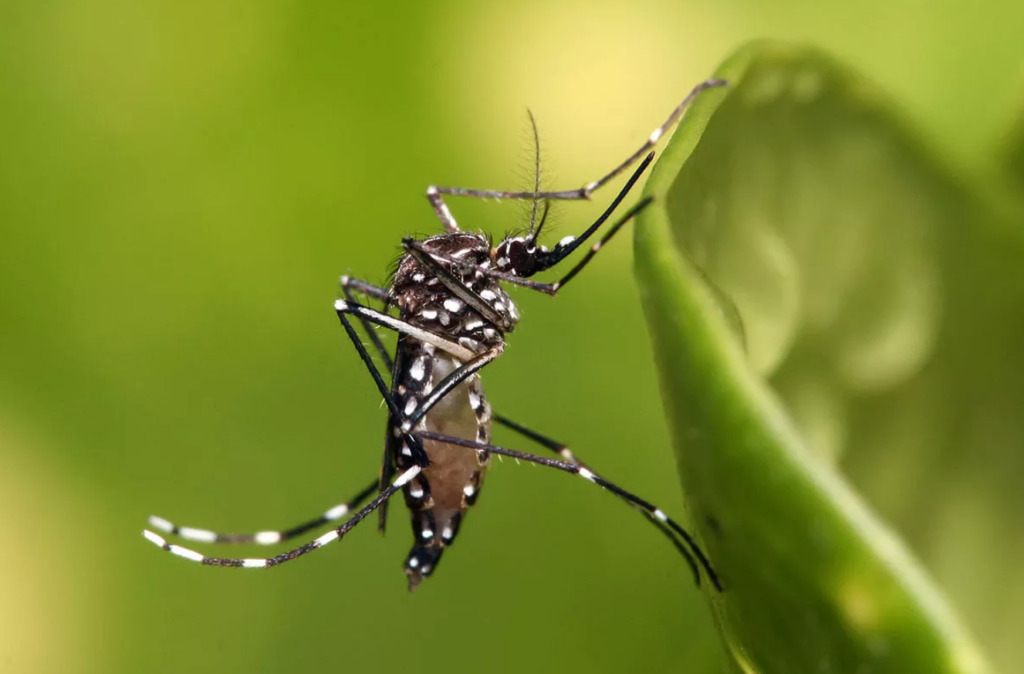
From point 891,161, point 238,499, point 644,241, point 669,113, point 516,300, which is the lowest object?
point 644,241

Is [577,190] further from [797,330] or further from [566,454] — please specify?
[797,330]

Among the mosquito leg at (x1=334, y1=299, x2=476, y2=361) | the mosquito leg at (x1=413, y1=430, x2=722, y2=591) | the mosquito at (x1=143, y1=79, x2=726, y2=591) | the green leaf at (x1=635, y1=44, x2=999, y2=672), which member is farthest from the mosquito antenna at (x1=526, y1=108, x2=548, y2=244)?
the green leaf at (x1=635, y1=44, x2=999, y2=672)

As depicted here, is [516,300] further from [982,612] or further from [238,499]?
[982,612]

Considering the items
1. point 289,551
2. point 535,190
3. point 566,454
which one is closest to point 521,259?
point 535,190

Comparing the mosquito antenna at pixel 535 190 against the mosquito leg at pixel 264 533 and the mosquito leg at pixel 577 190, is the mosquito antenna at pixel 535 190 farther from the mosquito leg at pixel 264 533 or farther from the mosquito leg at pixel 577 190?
the mosquito leg at pixel 264 533

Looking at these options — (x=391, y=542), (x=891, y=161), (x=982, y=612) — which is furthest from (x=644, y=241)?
(x=391, y=542)

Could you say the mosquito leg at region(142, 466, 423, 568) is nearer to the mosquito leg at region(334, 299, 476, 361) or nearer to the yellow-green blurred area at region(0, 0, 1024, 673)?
the yellow-green blurred area at region(0, 0, 1024, 673)
